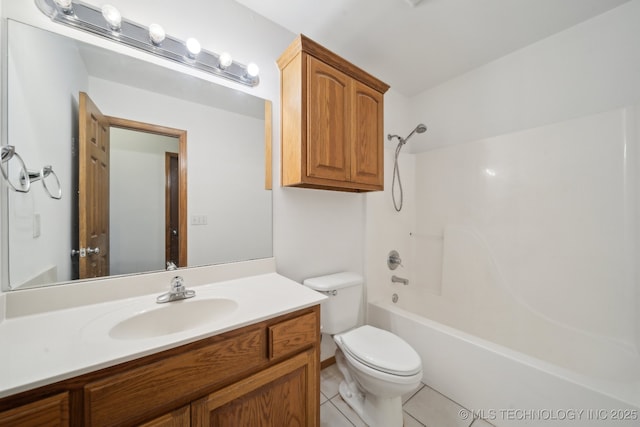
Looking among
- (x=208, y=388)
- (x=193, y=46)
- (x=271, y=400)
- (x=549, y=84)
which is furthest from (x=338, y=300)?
(x=549, y=84)

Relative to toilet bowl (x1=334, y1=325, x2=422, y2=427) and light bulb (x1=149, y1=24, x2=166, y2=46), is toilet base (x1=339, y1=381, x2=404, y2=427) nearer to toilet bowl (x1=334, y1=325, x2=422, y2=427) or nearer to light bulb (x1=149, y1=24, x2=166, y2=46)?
toilet bowl (x1=334, y1=325, x2=422, y2=427)

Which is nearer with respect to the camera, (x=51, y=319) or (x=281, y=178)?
(x=51, y=319)

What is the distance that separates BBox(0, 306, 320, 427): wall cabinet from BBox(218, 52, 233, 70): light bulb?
4.34 feet

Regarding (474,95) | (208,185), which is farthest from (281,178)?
(474,95)

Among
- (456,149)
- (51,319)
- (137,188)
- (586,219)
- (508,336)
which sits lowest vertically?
(508,336)

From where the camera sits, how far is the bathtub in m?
1.00

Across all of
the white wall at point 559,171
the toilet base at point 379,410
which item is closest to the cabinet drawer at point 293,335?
the toilet base at point 379,410

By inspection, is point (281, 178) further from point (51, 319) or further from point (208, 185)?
point (51, 319)

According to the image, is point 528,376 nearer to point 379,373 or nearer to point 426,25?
point 379,373

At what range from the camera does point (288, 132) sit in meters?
1.37

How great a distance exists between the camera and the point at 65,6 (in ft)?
2.96

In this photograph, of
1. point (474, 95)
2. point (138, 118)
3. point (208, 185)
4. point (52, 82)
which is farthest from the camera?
point (474, 95)

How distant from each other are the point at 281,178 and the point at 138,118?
0.75 metres

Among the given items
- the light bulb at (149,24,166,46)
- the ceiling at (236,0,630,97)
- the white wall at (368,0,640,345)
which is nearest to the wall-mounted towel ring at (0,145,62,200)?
the light bulb at (149,24,166,46)
